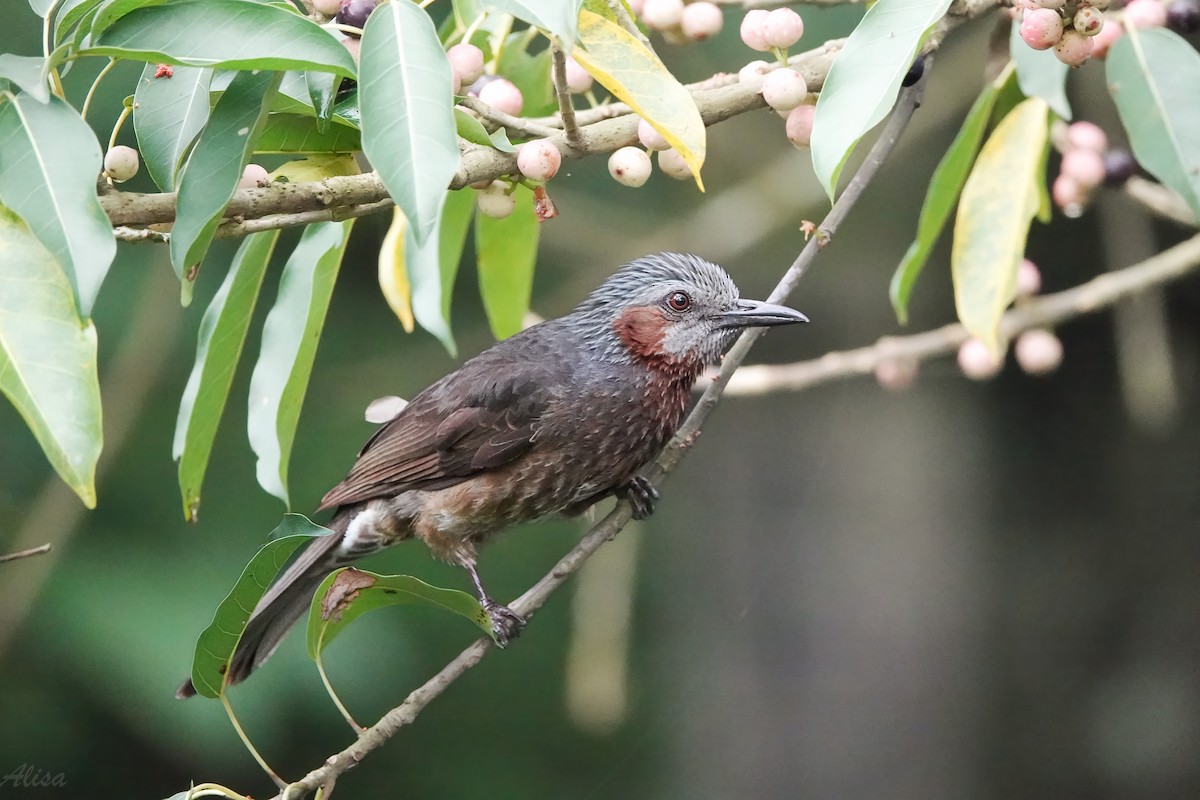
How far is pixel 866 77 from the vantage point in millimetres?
1905

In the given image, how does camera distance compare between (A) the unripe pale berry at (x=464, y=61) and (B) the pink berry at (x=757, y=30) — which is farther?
(B) the pink berry at (x=757, y=30)

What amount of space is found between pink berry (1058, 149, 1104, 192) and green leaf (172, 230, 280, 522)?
195 centimetres

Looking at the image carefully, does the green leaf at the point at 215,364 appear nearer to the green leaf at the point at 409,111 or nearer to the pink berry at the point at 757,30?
the green leaf at the point at 409,111

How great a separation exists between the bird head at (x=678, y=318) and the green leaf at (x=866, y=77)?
4.27 feet

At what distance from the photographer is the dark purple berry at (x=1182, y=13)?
281 cm

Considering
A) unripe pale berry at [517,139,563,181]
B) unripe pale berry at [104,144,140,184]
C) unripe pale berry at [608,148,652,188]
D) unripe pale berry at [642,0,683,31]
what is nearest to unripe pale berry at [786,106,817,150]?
unripe pale berry at [608,148,652,188]

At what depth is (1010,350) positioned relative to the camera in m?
5.06

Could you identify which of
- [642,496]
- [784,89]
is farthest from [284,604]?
[784,89]

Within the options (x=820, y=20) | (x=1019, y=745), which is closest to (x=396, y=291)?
(x=820, y=20)

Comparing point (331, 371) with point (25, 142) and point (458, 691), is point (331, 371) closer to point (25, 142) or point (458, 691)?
point (458, 691)

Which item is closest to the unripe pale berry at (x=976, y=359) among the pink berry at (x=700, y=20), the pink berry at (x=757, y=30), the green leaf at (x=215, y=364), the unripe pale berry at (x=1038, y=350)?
the unripe pale berry at (x=1038, y=350)

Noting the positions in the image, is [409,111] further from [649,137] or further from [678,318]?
[678,318]

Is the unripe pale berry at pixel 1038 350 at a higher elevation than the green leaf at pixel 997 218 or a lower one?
lower

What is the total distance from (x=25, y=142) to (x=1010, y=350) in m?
4.10
